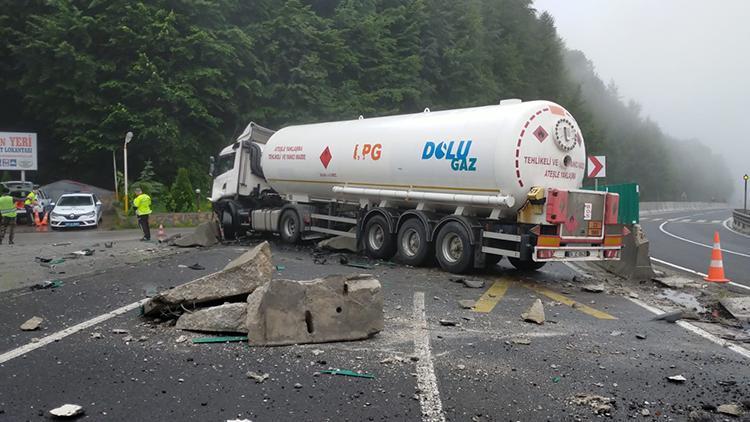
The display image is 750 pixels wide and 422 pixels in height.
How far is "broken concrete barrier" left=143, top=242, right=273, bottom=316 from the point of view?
6.66 m

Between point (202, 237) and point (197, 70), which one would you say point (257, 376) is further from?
point (197, 70)

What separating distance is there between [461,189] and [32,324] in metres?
6.87

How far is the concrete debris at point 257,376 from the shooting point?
4786 mm

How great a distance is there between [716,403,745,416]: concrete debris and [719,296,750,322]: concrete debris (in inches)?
151

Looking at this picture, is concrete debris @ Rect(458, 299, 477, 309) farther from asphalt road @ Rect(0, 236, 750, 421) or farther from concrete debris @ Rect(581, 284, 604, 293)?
concrete debris @ Rect(581, 284, 604, 293)

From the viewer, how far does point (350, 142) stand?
13234 mm

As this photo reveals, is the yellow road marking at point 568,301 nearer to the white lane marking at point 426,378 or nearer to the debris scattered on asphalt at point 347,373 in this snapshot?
the white lane marking at point 426,378

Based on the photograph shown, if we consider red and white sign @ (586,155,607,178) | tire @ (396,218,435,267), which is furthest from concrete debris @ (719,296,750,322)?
red and white sign @ (586,155,607,178)

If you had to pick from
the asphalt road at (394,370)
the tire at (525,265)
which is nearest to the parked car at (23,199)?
the asphalt road at (394,370)

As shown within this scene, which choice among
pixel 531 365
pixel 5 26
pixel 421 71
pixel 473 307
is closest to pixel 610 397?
pixel 531 365

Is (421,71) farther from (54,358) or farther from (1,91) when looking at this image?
(54,358)

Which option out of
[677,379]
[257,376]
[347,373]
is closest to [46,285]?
[257,376]

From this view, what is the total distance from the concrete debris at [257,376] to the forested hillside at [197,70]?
24.1 m

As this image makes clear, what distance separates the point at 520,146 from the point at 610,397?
6.01 m
